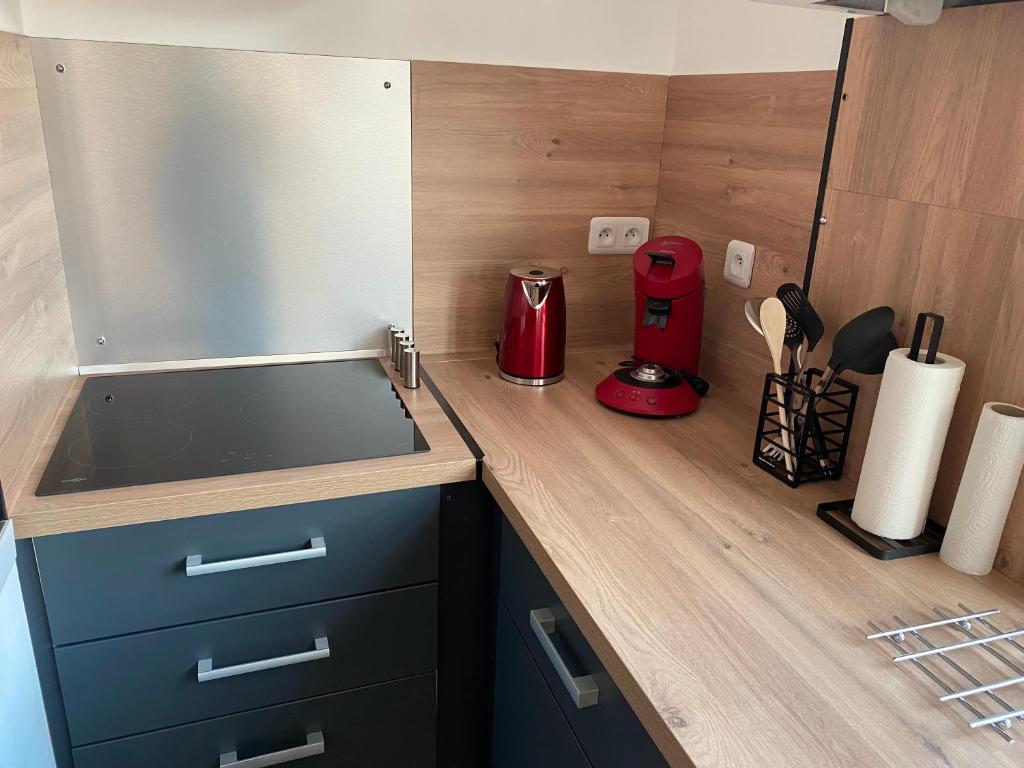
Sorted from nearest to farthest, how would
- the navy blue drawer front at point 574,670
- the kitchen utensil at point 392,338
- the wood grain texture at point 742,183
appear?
1. the navy blue drawer front at point 574,670
2. the wood grain texture at point 742,183
3. the kitchen utensil at point 392,338

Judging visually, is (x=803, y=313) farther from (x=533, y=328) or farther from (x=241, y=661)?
(x=241, y=661)

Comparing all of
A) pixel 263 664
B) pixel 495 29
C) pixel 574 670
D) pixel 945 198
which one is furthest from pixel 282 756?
pixel 495 29

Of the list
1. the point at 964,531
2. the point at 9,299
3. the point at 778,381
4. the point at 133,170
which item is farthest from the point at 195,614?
the point at 964,531

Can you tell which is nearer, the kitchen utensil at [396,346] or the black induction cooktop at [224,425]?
the black induction cooktop at [224,425]

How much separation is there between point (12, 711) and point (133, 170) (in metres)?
0.99

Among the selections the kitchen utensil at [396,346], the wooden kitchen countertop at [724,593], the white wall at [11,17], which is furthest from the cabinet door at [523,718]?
the white wall at [11,17]

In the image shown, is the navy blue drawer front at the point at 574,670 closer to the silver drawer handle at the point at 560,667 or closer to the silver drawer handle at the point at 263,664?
the silver drawer handle at the point at 560,667

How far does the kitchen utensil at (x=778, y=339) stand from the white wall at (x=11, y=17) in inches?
50.6

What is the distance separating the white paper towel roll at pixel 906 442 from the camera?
984 millimetres

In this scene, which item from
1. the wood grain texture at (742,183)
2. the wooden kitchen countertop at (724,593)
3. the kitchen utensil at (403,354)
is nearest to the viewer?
the wooden kitchen countertop at (724,593)

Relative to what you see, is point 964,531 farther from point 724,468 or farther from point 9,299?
point 9,299

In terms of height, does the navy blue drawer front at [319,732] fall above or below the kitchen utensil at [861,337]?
below

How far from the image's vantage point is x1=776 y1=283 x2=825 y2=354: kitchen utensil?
1.24 m

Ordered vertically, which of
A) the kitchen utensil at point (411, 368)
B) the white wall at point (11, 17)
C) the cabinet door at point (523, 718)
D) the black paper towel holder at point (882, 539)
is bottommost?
the cabinet door at point (523, 718)
